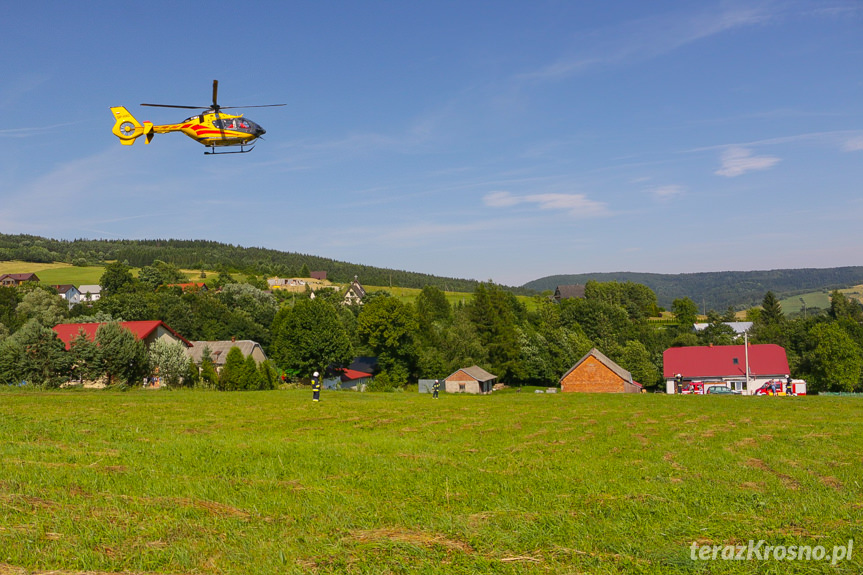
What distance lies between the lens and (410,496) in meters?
9.98

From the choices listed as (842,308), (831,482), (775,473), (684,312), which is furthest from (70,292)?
(842,308)

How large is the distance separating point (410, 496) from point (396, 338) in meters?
57.0

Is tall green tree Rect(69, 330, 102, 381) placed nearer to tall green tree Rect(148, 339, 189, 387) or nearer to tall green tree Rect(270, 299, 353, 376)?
tall green tree Rect(148, 339, 189, 387)

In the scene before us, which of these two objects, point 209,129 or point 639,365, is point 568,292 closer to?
point 639,365

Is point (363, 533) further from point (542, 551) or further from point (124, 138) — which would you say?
point (124, 138)

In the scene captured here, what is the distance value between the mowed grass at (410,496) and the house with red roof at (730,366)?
168 feet

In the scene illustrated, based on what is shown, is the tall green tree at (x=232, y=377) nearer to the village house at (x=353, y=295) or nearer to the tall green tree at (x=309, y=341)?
the tall green tree at (x=309, y=341)

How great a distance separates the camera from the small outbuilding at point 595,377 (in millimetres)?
55469

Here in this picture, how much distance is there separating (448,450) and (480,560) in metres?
7.92

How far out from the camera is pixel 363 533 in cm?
790

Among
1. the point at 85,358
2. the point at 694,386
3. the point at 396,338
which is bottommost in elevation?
the point at 694,386

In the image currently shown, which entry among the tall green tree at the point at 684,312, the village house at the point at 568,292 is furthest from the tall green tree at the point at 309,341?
the village house at the point at 568,292

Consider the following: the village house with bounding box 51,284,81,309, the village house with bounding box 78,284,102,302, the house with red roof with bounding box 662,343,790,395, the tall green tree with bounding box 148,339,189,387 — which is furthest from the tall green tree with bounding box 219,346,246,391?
the village house with bounding box 51,284,81,309

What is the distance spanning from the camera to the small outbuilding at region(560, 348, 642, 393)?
182 ft
